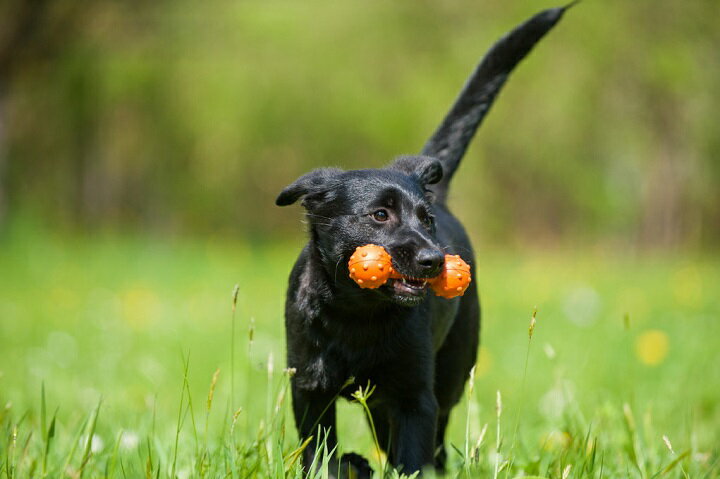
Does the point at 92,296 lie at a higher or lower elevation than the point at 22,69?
lower

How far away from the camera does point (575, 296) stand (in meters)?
8.53

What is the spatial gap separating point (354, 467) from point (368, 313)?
1.83ft

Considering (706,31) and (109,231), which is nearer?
(706,31)

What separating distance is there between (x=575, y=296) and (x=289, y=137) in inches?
487

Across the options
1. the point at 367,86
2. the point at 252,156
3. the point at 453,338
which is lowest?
the point at 453,338

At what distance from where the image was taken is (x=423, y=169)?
3.14 m

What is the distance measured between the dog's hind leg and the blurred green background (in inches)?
9.7

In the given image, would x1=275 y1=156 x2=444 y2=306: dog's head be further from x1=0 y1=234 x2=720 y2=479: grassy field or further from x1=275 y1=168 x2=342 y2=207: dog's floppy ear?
x1=0 y1=234 x2=720 y2=479: grassy field

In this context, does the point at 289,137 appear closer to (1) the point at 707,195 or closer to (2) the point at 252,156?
(2) the point at 252,156

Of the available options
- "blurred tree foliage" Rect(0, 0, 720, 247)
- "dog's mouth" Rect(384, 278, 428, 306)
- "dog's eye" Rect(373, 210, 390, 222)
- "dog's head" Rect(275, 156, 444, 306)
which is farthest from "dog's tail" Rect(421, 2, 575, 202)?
"blurred tree foliage" Rect(0, 0, 720, 247)

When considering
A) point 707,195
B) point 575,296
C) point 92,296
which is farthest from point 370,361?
point 707,195

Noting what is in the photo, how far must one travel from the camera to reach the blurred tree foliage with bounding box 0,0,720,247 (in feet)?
54.3

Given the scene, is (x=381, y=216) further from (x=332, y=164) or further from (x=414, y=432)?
(x=332, y=164)

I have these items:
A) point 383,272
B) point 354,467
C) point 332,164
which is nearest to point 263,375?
point 354,467
